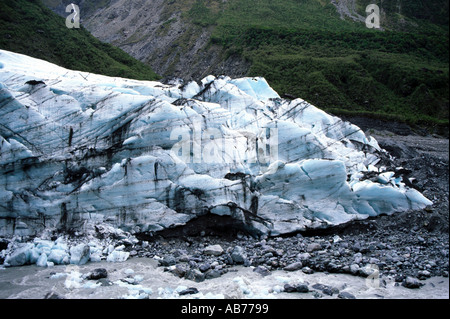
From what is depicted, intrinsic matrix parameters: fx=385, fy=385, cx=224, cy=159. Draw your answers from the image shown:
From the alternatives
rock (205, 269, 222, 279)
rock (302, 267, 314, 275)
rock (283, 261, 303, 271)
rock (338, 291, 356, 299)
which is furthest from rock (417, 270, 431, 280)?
rock (205, 269, 222, 279)

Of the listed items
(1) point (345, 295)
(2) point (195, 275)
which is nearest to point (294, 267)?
(1) point (345, 295)

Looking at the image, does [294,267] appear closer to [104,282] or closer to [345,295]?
[345,295]

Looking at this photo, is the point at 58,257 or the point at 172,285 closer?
the point at 172,285

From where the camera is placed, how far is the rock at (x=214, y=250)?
9.62 m

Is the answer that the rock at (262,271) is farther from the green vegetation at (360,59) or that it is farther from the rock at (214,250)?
the green vegetation at (360,59)

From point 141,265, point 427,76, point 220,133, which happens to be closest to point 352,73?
point 427,76

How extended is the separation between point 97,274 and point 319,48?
3001cm

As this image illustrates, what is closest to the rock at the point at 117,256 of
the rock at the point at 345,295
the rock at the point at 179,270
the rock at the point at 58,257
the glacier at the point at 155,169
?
the rock at the point at 58,257

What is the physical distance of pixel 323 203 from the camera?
1147 cm

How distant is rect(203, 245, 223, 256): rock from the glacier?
4.11ft

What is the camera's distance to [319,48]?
3344 cm

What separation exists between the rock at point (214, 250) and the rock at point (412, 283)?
4189 millimetres

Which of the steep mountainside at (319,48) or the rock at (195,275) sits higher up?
Result: the steep mountainside at (319,48)
